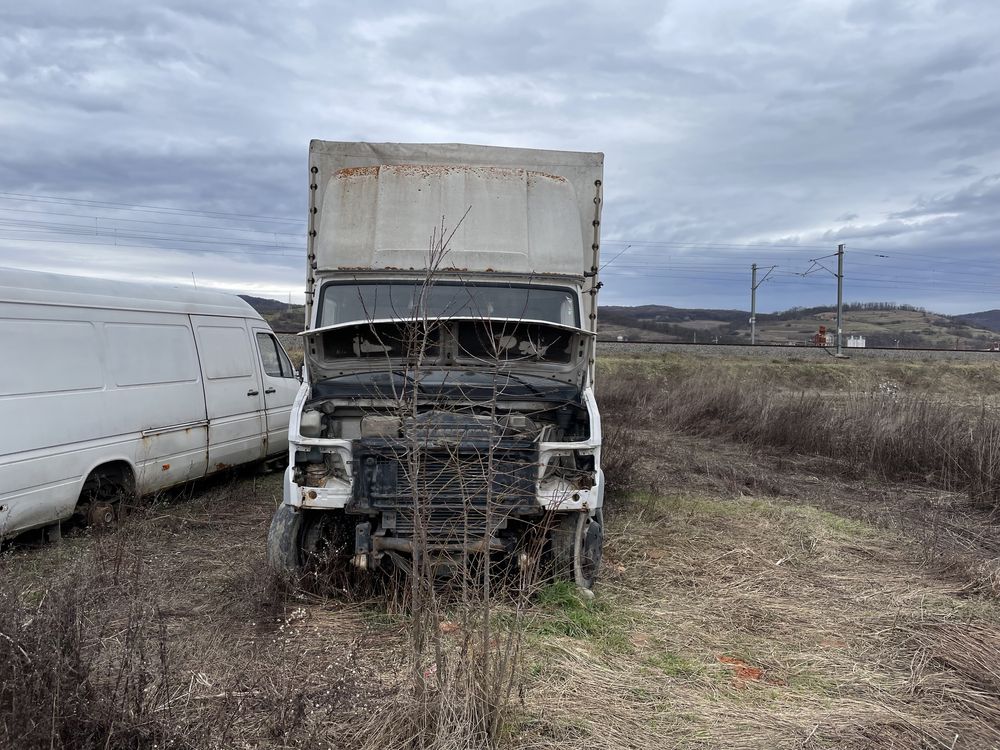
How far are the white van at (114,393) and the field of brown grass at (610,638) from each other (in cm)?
47

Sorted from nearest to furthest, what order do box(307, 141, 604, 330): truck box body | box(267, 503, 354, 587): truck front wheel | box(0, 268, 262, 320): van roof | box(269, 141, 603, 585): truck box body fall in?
box(269, 141, 603, 585): truck box body < box(267, 503, 354, 587): truck front wheel < box(0, 268, 262, 320): van roof < box(307, 141, 604, 330): truck box body

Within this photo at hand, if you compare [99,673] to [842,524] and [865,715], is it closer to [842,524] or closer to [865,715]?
[865,715]

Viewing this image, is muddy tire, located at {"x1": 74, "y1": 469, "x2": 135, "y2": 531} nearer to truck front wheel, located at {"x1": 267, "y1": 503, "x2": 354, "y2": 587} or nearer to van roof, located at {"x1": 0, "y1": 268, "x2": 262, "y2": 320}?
van roof, located at {"x1": 0, "y1": 268, "x2": 262, "y2": 320}

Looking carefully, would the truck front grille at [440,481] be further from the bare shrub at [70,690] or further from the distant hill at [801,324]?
the distant hill at [801,324]

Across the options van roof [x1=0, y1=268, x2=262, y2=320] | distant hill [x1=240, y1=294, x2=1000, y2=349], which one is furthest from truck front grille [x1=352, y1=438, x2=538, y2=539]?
distant hill [x1=240, y1=294, x2=1000, y2=349]

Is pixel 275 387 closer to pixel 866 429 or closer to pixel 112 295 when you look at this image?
pixel 112 295

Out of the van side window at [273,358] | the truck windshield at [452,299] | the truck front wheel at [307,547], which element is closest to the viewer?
the truck front wheel at [307,547]

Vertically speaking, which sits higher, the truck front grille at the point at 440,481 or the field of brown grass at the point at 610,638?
the truck front grille at the point at 440,481

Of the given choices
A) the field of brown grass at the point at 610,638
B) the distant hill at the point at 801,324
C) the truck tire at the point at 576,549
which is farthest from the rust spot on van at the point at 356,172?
the distant hill at the point at 801,324

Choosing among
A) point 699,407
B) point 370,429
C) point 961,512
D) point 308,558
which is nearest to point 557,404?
point 370,429

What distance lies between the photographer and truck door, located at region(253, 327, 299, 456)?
31.1 feet

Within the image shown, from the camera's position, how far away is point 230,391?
870cm

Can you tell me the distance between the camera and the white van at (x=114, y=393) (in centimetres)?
596

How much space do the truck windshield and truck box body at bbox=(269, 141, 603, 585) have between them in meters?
0.01
